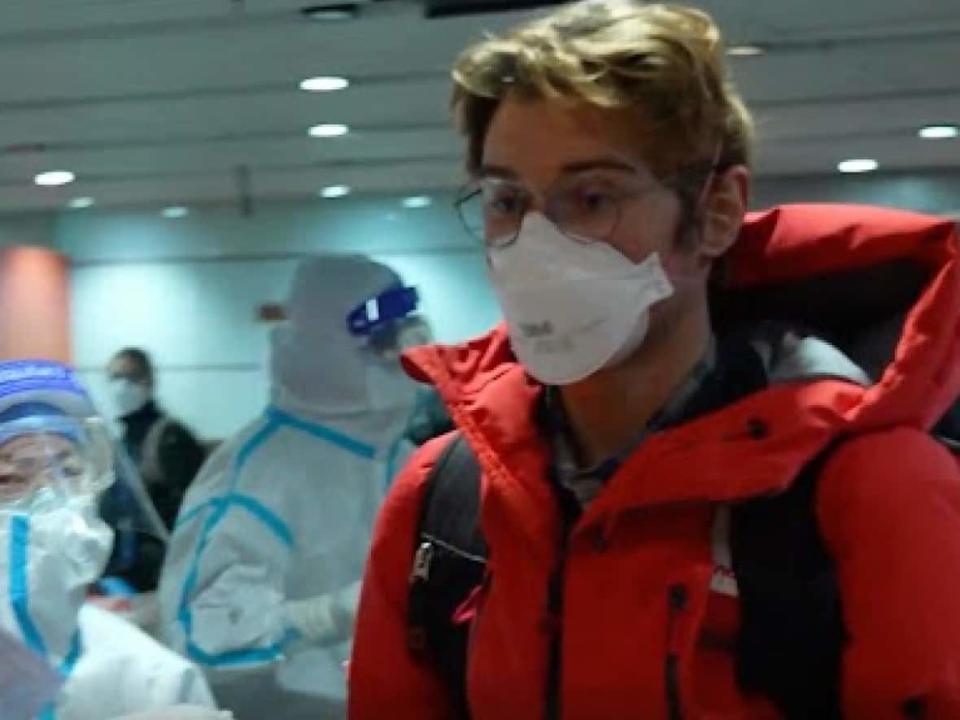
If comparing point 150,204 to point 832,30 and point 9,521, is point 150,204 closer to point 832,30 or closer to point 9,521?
point 832,30

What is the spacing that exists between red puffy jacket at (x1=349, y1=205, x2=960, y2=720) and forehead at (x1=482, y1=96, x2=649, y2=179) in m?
0.17

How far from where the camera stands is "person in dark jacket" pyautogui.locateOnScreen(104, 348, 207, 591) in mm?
4461

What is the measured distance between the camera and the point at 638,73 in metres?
1.07

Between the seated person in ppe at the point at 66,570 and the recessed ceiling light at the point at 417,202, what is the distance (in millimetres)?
6505

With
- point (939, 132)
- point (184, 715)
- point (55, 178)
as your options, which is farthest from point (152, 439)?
point (184, 715)

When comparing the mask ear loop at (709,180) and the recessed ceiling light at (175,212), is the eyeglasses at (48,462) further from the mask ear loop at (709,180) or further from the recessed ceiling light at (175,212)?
the recessed ceiling light at (175,212)

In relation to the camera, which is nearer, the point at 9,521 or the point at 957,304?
the point at 957,304

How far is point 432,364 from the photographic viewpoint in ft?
4.05

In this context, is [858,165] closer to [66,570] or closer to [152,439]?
[152,439]

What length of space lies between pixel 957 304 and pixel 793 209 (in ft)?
0.53

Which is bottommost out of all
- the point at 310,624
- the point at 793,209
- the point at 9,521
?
the point at 310,624

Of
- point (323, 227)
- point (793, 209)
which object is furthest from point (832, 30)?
point (323, 227)

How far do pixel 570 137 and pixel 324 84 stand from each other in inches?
172

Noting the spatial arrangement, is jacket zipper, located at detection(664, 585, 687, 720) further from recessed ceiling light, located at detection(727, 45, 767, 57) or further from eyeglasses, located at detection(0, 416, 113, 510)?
recessed ceiling light, located at detection(727, 45, 767, 57)
